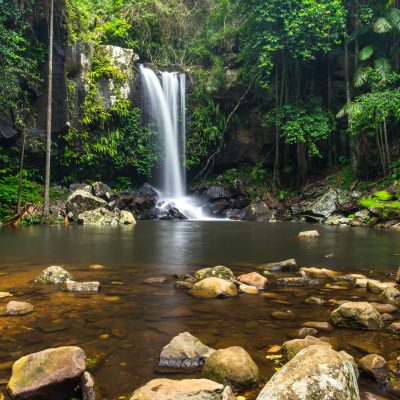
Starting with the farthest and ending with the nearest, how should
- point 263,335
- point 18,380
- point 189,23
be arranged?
point 189,23
point 263,335
point 18,380

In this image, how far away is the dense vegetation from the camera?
18.8 metres

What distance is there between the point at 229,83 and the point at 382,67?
8553 millimetres

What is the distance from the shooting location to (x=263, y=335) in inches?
129

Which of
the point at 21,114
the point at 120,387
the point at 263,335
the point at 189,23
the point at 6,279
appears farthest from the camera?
the point at 189,23

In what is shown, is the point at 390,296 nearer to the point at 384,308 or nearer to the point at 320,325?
the point at 384,308

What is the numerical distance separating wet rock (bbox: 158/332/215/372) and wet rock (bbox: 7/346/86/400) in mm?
610

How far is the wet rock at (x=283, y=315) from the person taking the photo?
3701mm

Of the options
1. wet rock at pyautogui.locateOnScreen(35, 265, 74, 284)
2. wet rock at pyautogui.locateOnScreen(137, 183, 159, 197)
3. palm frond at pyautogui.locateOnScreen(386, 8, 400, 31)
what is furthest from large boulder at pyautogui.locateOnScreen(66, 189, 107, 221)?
palm frond at pyautogui.locateOnScreen(386, 8, 400, 31)

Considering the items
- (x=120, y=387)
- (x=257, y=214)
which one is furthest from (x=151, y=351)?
(x=257, y=214)

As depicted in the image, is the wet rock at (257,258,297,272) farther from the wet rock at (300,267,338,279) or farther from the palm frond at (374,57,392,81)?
the palm frond at (374,57,392,81)

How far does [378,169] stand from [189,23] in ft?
51.6

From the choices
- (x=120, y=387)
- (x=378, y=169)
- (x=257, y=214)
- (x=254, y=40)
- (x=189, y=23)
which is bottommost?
(x=120, y=387)

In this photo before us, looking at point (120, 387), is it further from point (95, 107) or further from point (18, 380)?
point (95, 107)

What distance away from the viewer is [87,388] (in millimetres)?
2213
